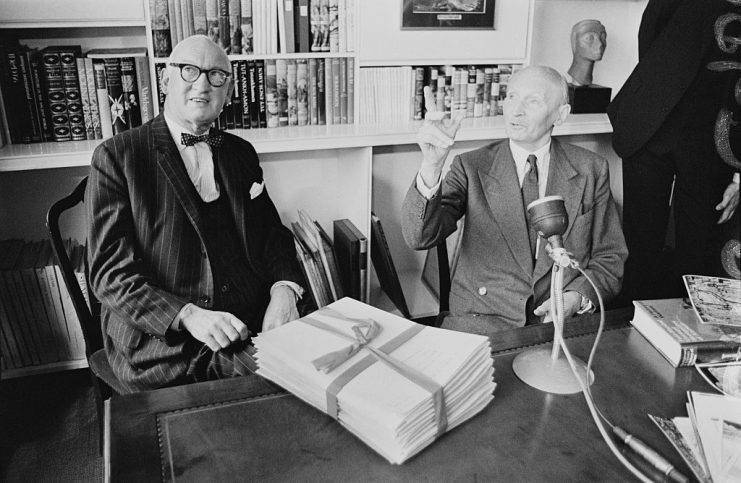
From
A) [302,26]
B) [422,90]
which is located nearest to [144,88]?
[302,26]

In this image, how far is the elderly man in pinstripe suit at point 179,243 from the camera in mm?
1586

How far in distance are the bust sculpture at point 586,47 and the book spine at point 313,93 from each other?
1158 mm

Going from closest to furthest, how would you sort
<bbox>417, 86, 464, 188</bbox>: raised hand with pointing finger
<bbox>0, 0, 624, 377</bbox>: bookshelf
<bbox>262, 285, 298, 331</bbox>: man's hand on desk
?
<bbox>417, 86, 464, 188</bbox>: raised hand with pointing finger < <bbox>262, 285, 298, 331</bbox>: man's hand on desk < <bbox>0, 0, 624, 377</bbox>: bookshelf

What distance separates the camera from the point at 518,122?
1.75m

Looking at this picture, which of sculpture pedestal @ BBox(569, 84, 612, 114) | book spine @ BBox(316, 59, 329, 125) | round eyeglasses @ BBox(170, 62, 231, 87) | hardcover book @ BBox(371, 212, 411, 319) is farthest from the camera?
sculpture pedestal @ BBox(569, 84, 612, 114)

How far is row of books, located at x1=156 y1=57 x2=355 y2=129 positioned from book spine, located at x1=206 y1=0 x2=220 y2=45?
122mm

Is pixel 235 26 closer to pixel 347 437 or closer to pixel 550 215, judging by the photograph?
pixel 550 215

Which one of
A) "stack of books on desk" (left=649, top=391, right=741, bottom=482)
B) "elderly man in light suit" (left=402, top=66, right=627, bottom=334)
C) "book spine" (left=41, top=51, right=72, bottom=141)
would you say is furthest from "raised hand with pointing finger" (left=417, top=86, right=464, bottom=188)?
"book spine" (left=41, top=51, right=72, bottom=141)

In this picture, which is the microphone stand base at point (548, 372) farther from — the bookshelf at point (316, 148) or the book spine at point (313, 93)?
the book spine at point (313, 93)

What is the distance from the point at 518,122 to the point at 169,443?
123cm

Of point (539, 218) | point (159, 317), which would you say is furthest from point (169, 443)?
point (539, 218)

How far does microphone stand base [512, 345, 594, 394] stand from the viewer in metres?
1.19

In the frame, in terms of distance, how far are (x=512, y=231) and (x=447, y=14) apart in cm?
111

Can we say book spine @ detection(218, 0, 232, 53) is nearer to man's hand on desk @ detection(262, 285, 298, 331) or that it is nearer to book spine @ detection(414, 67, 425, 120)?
book spine @ detection(414, 67, 425, 120)
